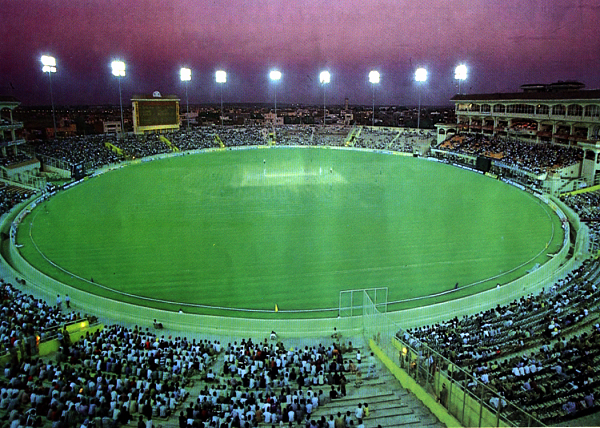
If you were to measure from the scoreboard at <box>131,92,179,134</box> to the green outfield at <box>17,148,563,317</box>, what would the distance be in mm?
21377

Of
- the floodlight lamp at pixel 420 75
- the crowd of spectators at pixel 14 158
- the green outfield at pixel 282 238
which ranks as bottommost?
the green outfield at pixel 282 238

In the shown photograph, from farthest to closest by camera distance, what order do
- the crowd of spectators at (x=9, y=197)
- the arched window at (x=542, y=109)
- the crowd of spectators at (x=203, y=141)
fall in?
→ the crowd of spectators at (x=203, y=141) < the arched window at (x=542, y=109) < the crowd of spectators at (x=9, y=197)

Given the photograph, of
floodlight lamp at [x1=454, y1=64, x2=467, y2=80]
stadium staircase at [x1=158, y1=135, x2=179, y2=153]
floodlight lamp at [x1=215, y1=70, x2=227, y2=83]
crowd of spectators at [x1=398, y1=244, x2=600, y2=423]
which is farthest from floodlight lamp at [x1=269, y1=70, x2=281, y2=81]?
crowd of spectators at [x1=398, y1=244, x2=600, y2=423]

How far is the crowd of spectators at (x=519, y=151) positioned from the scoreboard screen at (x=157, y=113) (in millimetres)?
34700

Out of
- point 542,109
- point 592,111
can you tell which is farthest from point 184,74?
point 592,111

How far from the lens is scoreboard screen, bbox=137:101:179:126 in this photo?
2361 inches

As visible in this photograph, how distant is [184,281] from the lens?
1825 centimetres

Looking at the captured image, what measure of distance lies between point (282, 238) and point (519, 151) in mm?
30921

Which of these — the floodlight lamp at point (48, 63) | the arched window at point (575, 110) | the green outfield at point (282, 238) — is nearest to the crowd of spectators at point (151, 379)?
the green outfield at point (282, 238)

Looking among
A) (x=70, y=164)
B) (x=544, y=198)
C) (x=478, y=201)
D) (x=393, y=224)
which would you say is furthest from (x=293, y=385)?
(x=70, y=164)

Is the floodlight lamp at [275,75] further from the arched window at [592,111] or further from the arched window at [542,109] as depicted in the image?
the arched window at [592,111]

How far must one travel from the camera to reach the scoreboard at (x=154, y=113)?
5934 cm

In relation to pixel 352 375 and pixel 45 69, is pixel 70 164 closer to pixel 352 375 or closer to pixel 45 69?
pixel 45 69

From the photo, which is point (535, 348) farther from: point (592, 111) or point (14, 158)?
point (14, 158)
